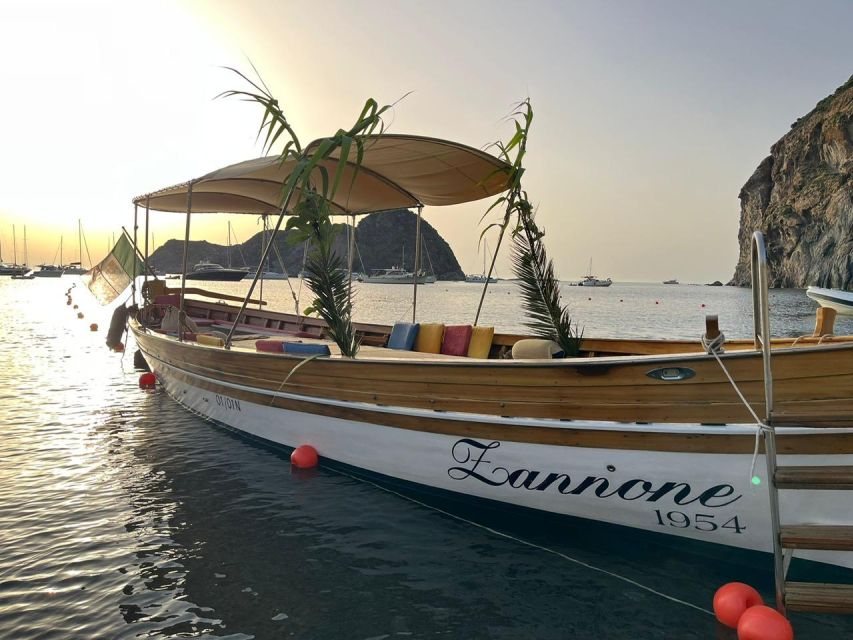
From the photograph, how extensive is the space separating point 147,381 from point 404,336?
817 cm

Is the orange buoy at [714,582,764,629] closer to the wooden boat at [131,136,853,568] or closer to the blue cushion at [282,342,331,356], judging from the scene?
the wooden boat at [131,136,853,568]

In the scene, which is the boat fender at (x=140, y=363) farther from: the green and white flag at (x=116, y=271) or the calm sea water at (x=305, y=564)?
the calm sea water at (x=305, y=564)

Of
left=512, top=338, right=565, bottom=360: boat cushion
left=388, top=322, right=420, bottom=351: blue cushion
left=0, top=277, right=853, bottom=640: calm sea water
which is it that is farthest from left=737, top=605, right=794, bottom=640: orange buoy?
left=388, top=322, right=420, bottom=351: blue cushion

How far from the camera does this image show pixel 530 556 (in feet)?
17.0

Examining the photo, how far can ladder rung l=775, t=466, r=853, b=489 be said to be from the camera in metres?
3.46

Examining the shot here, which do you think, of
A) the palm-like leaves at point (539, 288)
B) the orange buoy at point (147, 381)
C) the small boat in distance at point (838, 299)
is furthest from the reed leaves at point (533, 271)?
the small boat in distance at point (838, 299)

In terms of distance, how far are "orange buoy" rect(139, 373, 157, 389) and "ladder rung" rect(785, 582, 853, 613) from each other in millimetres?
13908

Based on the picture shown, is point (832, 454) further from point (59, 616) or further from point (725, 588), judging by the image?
point (59, 616)

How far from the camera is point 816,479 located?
3.50m

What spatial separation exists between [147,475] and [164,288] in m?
9.23

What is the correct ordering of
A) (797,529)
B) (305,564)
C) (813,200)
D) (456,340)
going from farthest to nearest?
(813,200) < (456,340) < (305,564) < (797,529)

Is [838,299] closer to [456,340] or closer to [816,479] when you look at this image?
[456,340]

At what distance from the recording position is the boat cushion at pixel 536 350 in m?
6.37

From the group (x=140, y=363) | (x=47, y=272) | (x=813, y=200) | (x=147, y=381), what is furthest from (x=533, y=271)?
(x=47, y=272)
